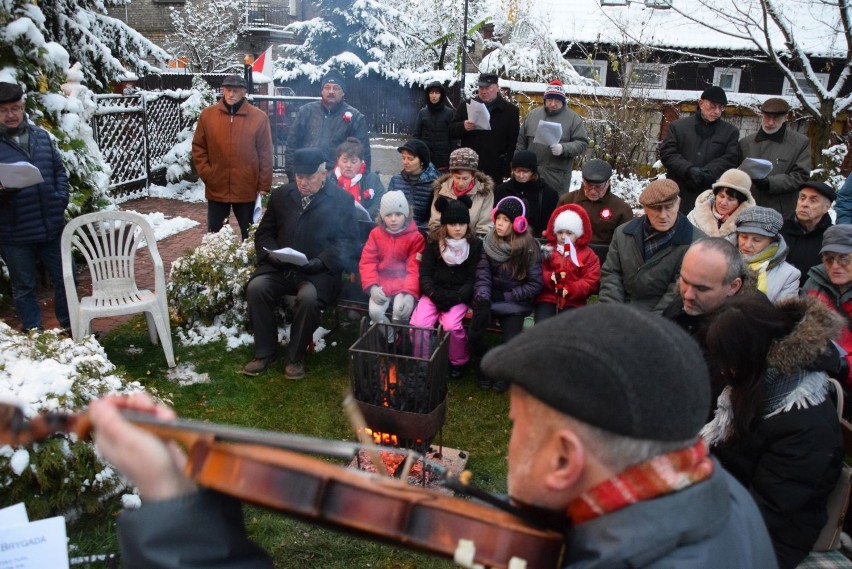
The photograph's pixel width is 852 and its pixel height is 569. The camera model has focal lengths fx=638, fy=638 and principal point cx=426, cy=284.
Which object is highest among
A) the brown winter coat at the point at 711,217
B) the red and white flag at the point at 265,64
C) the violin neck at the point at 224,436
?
the red and white flag at the point at 265,64

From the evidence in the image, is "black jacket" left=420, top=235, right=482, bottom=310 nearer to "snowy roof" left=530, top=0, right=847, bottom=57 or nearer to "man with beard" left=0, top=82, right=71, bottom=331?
"man with beard" left=0, top=82, right=71, bottom=331

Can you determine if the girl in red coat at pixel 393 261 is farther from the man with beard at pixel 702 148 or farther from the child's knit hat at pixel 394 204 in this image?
the man with beard at pixel 702 148

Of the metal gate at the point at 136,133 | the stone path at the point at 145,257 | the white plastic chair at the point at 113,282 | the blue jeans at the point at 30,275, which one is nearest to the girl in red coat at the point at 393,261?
the white plastic chair at the point at 113,282

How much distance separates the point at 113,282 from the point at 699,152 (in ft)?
18.4

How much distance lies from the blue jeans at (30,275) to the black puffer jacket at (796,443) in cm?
533

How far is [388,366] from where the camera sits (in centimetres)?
379

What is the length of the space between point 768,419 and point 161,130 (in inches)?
474

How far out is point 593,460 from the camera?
40.3 inches

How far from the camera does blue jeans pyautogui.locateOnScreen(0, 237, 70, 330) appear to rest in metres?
5.26

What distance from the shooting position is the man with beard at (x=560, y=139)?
6.99 meters

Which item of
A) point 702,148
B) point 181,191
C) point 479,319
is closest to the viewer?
point 479,319

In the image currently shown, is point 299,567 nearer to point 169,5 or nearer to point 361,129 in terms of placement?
point 361,129

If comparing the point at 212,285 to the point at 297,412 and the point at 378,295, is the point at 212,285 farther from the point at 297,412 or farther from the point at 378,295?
the point at 297,412

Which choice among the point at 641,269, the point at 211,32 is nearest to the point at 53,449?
the point at 641,269
